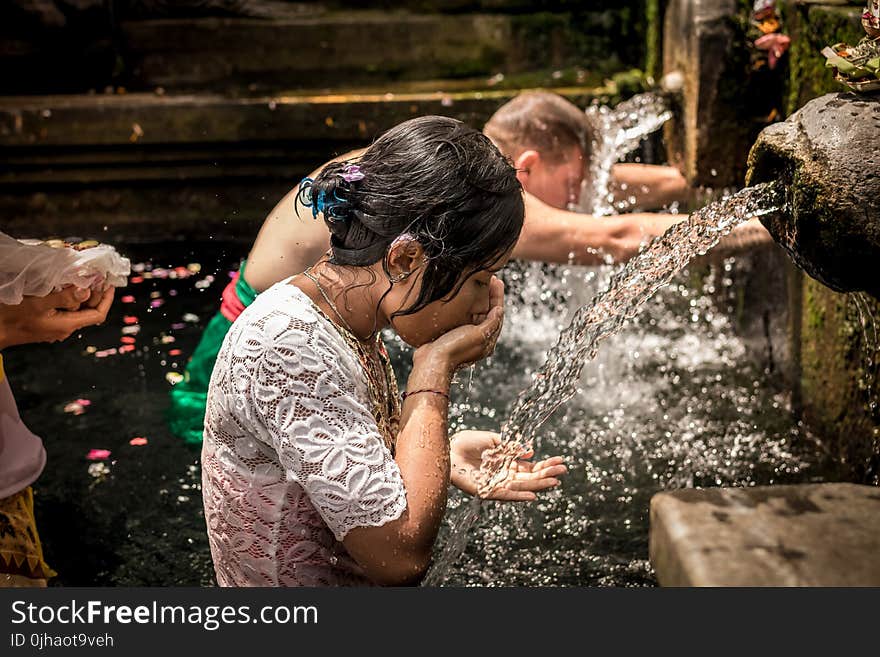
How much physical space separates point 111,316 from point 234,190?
4.17ft

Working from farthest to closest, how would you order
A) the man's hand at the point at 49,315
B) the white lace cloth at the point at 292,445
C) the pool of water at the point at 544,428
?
1. the pool of water at the point at 544,428
2. the man's hand at the point at 49,315
3. the white lace cloth at the point at 292,445

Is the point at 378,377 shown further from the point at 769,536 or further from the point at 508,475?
the point at 769,536

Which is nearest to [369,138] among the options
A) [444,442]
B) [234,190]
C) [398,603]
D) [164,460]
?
[234,190]

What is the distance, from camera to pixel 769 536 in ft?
5.37

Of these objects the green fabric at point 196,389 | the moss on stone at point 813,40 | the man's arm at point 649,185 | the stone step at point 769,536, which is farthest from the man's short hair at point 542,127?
the stone step at point 769,536

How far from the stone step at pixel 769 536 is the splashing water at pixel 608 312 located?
91 cm

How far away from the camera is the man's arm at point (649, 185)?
4609 mm

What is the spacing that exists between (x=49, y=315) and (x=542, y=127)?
2.05 m

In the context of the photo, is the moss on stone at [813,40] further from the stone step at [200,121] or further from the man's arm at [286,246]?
the stone step at [200,121]

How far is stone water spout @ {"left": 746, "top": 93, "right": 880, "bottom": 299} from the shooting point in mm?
2143

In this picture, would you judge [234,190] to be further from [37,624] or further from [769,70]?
[37,624]

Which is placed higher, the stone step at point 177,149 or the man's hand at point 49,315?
the man's hand at point 49,315

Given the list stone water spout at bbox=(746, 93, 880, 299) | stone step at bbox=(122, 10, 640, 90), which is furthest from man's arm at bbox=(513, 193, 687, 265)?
stone step at bbox=(122, 10, 640, 90)

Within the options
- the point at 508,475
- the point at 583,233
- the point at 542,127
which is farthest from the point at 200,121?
the point at 508,475
